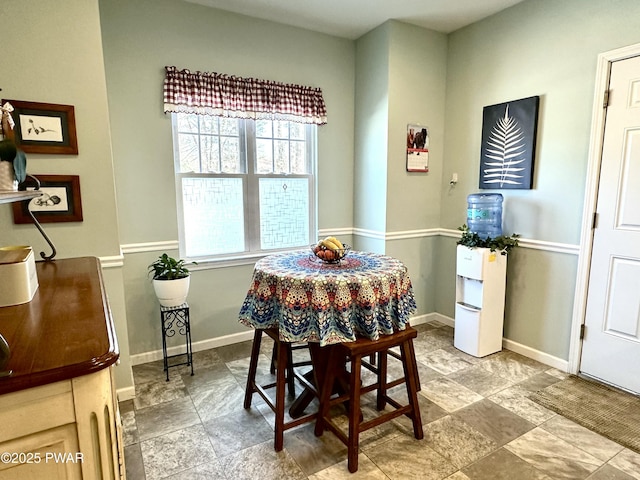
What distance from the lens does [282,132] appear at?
130 inches

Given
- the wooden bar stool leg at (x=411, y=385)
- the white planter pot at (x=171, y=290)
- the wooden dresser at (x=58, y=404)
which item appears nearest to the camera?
the wooden dresser at (x=58, y=404)

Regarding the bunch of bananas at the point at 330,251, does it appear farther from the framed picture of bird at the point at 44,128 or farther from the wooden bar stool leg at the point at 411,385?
the framed picture of bird at the point at 44,128

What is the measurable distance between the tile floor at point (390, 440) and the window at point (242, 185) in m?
1.15

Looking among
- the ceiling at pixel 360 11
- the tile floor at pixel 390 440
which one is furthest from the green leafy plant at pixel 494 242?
the ceiling at pixel 360 11

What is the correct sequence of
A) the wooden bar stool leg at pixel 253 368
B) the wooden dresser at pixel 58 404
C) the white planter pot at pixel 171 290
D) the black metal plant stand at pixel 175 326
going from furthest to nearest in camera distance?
1. the black metal plant stand at pixel 175 326
2. the white planter pot at pixel 171 290
3. the wooden bar stool leg at pixel 253 368
4. the wooden dresser at pixel 58 404

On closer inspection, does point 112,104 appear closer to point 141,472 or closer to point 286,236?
point 286,236

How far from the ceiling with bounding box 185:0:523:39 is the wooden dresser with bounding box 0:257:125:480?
281 cm

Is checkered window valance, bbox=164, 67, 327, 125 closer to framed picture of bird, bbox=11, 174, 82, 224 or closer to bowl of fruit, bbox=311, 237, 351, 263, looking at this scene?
framed picture of bird, bbox=11, 174, 82, 224

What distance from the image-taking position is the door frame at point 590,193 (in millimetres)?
2352

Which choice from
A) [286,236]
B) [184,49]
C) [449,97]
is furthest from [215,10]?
[449,97]

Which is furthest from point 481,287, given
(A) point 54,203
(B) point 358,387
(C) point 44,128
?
(C) point 44,128

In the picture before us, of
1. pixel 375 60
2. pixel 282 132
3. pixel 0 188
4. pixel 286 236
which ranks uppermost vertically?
pixel 375 60

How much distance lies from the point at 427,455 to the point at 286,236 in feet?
6.97

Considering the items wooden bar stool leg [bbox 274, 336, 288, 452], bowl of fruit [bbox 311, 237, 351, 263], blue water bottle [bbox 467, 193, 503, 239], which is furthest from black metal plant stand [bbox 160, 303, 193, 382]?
blue water bottle [bbox 467, 193, 503, 239]
